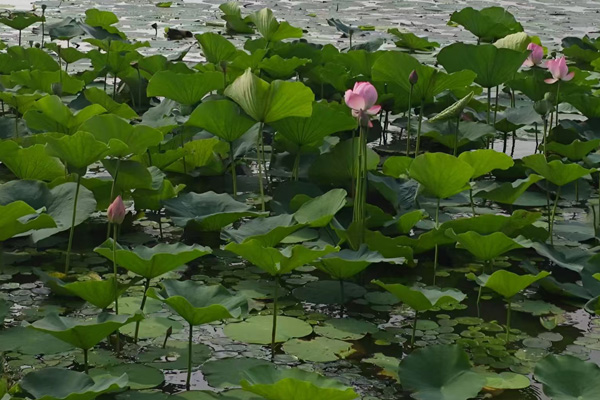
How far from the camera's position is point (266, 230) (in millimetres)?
2408

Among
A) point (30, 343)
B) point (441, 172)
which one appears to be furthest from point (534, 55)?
point (30, 343)

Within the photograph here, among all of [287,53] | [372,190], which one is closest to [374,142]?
A: [287,53]

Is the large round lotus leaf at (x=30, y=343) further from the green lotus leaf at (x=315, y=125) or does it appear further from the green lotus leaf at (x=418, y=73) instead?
the green lotus leaf at (x=418, y=73)

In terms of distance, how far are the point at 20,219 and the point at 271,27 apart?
8.09 feet

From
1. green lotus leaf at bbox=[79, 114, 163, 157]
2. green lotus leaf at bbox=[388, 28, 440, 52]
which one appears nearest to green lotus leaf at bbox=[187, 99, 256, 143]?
green lotus leaf at bbox=[79, 114, 163, 157]

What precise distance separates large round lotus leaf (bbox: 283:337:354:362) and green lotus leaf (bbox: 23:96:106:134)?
120 cm

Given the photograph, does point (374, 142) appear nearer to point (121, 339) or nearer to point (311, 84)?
point (311, 84)

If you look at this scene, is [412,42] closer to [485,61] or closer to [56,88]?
[485,61]

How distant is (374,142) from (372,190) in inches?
41.8

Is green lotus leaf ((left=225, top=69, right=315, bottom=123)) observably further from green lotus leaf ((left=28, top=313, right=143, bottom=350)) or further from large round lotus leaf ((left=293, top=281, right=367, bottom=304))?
green lotus leaf ((left=28, top=313, right=143, bottom=350))

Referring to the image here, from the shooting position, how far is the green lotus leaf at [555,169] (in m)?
2.65

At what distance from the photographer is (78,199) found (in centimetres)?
252

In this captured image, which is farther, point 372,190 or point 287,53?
point 287,53

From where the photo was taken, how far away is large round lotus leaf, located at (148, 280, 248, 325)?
179 centimetres
